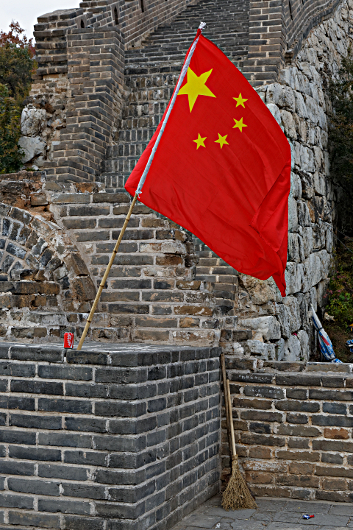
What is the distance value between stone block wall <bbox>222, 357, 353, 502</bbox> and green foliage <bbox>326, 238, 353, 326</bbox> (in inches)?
221

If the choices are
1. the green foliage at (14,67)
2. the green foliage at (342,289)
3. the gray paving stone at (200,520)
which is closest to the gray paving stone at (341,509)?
the gray paving stone at (200,520)

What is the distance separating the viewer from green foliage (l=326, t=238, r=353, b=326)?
10156 mm

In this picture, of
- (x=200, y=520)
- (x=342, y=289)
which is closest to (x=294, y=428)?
(x=200, y=520)

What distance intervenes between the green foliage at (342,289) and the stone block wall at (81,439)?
7272 mm

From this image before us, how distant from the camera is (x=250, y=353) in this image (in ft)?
16.3

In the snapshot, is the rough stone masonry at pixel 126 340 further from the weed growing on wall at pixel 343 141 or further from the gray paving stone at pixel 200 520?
the weed growing on wall at pixel 343 141

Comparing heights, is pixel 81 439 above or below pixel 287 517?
above

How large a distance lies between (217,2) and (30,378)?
1306cm

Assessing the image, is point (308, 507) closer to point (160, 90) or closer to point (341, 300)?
point (341, 300)

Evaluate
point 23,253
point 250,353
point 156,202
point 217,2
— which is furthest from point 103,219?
point 217,2

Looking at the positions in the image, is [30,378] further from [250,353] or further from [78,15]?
[78,15]

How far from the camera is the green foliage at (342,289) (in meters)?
10.2

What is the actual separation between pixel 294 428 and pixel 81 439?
204cm

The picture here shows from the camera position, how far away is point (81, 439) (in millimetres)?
3164
